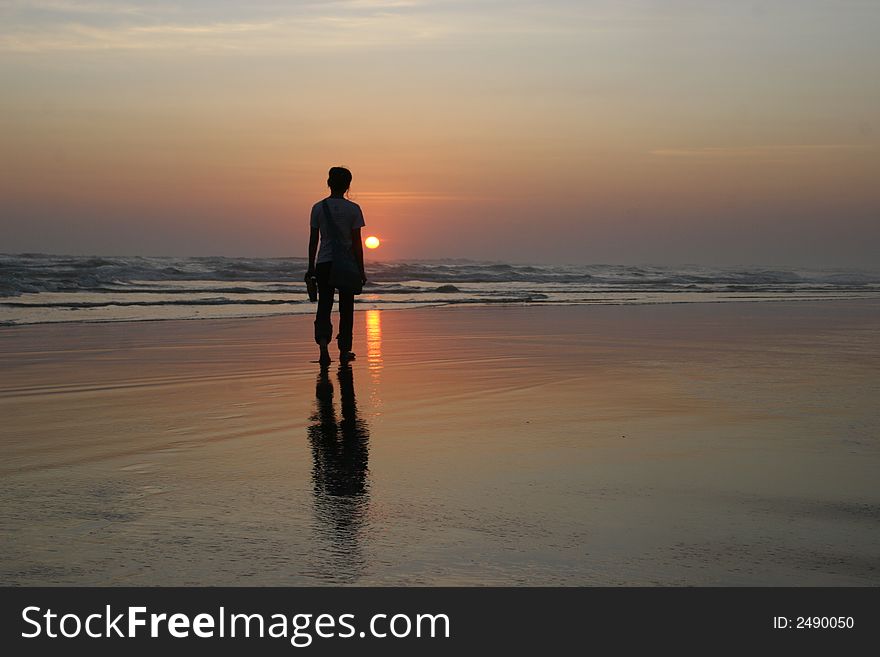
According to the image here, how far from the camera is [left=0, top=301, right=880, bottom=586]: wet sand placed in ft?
10.4

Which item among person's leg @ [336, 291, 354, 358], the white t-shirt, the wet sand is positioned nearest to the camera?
the wet sand

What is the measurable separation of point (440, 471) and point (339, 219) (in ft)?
16.8

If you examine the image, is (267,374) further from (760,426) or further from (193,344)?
(760,426)

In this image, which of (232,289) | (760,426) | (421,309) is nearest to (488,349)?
(760,426)

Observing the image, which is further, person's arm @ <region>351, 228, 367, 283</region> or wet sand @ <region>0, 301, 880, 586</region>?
person's arm @ <region>351, 228, 367, 283</region>

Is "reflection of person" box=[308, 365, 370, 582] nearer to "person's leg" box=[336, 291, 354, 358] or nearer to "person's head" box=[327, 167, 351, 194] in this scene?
"person's leg" box=[336, 291, 354, 358]

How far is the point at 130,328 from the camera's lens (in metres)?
→ 14.6

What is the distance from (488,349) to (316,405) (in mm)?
4692

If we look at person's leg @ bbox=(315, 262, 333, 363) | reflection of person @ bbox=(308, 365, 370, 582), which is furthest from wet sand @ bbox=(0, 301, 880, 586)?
person's leg @ bbox=(315, 262, 333, 363)

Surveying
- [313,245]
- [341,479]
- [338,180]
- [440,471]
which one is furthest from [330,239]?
[341,479]

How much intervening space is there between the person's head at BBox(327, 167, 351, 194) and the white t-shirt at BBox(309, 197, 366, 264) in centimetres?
14
